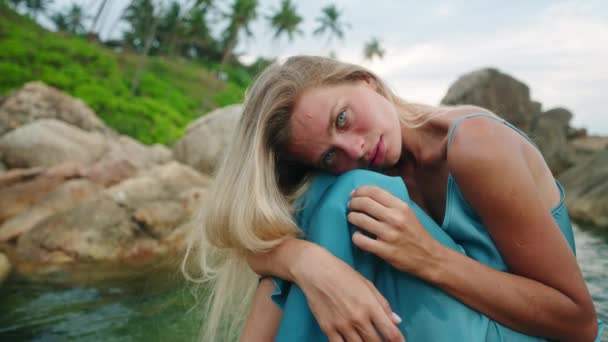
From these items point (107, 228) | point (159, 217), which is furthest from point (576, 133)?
point (107, 228)

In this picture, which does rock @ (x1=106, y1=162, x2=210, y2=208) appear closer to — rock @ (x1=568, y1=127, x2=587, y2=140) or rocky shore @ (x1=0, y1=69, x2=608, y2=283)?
rocky shore @ (x1=0, y1=69, x2=608, y2=283)

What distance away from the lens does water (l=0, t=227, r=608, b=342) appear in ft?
12.0

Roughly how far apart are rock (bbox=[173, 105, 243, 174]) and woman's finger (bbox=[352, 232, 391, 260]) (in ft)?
32.9

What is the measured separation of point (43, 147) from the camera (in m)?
10.4

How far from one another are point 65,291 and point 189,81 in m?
30.1

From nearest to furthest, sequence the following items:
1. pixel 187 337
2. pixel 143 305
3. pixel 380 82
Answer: pixel 380 82, pixel 187 337, pixel 143 305

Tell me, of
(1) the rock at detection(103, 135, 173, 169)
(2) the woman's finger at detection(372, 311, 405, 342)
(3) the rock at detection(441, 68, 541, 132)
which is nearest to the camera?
(2) the woman's finger at detection(372, 311, 405, 342)

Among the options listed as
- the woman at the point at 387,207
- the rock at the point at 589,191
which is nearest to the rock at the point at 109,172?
the woman at the point at 387,207

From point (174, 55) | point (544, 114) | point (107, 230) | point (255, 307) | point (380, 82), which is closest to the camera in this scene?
point (255, 307)

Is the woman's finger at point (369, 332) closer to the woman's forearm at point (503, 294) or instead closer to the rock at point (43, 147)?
the woman's forearm at point (503, 294)

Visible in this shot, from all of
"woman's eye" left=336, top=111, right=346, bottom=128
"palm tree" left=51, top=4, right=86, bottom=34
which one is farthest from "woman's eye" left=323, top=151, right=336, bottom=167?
"palm tree" left=51, top=4, right=86, bottom=34

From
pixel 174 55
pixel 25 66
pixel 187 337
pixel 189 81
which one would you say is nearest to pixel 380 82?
pixel 187 337

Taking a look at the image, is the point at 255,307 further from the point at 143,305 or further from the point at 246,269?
the point at 143,305

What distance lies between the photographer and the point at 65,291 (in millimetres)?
4938
